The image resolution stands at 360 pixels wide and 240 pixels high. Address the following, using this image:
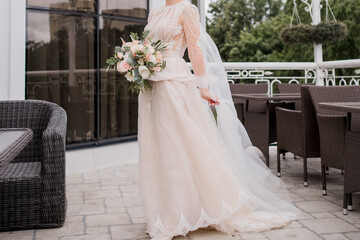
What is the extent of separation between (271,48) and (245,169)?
1059 inches

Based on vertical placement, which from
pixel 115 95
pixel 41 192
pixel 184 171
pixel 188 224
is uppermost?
pixel 115 95

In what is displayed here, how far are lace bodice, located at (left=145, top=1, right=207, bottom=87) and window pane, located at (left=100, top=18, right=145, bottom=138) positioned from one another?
8.32 feet

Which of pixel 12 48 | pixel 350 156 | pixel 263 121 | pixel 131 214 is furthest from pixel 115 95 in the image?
pixel 350 156

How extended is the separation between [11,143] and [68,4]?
3.18 m

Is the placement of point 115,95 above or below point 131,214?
above

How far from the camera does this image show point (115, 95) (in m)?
5.62

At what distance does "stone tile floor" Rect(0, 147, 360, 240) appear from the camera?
2.98 metres

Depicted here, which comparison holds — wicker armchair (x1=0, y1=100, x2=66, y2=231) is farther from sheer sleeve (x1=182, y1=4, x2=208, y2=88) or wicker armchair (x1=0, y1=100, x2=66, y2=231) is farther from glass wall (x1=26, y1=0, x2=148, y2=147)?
glass wall (x1=26, y1=0, x2=148, y2=147)

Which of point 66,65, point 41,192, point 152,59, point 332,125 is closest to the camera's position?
point 152,59

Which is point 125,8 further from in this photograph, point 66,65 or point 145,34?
point 145,34

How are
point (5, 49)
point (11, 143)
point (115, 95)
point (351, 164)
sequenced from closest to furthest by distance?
point (11, 143) < point (351, 164) < point (5, 49) < point (115, 95)

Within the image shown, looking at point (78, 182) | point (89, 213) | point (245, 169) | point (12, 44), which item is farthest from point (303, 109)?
Answer: point (12, 44)

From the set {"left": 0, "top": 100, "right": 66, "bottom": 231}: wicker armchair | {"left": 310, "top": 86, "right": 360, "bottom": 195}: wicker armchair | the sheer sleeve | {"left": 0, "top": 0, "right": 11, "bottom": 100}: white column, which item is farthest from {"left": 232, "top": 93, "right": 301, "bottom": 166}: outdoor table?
{"left": 0, "top": 0, "right": 11, "bottom": 100}: white column

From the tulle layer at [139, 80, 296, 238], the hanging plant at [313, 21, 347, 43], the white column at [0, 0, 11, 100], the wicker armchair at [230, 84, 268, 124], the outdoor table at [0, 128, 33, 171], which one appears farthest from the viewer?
the hanging plant at [313, 21, 347, 43]
